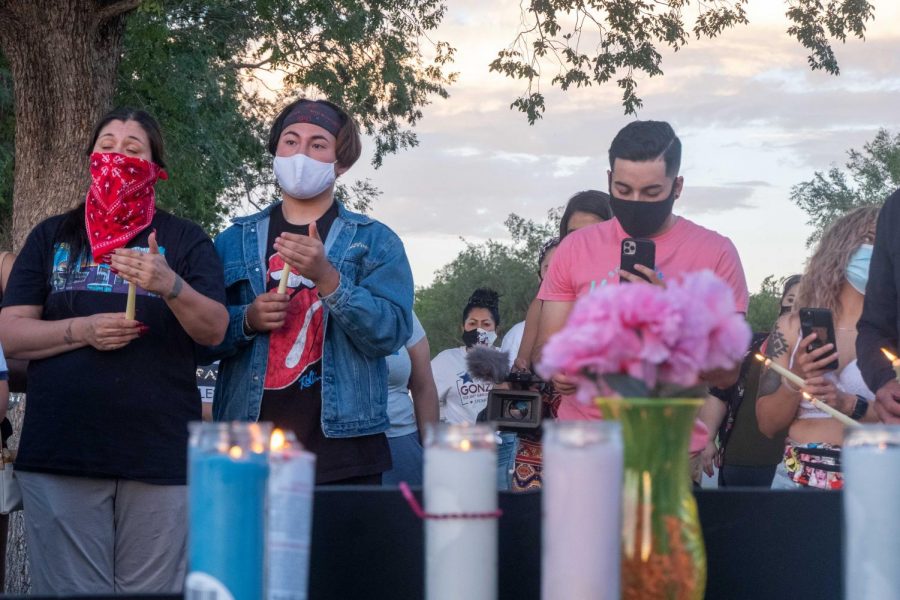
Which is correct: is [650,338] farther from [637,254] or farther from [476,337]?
[476,337]

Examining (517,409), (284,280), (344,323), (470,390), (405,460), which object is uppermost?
(284,280)

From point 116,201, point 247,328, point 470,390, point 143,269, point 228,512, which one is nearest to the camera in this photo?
point 228,512

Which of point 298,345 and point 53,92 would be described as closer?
point 298,345

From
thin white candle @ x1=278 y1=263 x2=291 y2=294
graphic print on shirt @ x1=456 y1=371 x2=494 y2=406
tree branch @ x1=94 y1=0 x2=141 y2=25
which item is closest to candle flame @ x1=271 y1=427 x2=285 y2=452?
thin white candle @ x1=278 y1=263 x2=291 y2=294

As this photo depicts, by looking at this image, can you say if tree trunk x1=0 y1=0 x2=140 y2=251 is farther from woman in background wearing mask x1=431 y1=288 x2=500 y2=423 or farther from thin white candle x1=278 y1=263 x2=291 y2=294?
thin white candle x1=278 y1=263 x2=291 y2=294

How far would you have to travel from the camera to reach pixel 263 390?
11.2 feet

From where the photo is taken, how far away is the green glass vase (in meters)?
1.43

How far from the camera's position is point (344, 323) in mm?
3340

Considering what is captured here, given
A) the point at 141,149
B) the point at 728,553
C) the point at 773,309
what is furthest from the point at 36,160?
the point at 773,309

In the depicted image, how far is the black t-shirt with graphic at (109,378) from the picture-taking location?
11.1 feet

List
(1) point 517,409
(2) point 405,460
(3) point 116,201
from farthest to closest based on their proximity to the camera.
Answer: (2) point 405,460
(1) point 517,409
(3) point 116,201

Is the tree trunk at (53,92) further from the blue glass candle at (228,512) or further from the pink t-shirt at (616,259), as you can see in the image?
the blue glass candle at (228,512)

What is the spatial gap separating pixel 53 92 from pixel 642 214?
4905mm

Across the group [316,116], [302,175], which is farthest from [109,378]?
[316,116]
